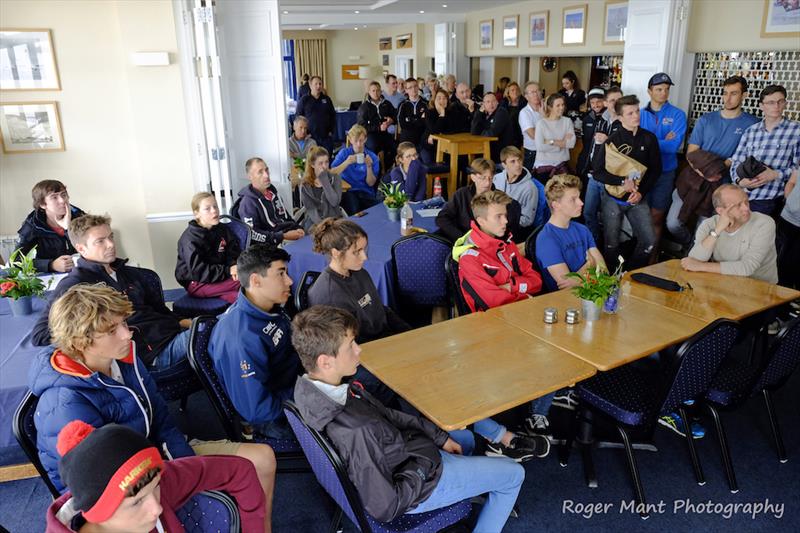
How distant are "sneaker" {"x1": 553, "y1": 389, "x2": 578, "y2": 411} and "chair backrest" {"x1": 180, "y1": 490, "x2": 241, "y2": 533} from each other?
5.83ft

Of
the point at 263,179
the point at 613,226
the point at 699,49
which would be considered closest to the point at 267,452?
the point at 263,179

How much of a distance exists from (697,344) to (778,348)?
1.71 ft

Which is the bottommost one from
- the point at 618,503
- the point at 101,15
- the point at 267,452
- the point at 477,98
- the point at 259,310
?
the point at 618,503

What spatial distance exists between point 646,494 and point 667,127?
11.8ft

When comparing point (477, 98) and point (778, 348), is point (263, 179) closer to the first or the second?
point (778, 348)

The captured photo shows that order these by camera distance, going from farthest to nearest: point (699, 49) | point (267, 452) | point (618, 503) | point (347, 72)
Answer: point (347, 72), point (699, 49), point (618, 503), point (267, 452)

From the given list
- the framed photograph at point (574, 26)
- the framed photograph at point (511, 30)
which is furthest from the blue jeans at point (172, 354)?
the framed photograph at point (511, 30)

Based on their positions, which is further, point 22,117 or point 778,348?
point 22,117

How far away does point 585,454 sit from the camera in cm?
291

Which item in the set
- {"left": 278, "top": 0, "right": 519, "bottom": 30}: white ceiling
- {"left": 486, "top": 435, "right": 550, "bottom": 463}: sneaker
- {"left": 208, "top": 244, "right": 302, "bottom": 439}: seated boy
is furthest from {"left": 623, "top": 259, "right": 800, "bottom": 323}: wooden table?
{"left": 278, "top": 0, "right": 519, "bottom": 30}: white ceiling

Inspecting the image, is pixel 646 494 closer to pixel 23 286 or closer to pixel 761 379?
pixel 761 379

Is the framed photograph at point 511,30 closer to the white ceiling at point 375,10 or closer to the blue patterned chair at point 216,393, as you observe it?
the white ceiling at point 375,10

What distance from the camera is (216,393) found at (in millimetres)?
2494

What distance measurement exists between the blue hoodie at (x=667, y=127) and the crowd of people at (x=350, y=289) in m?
0.01
